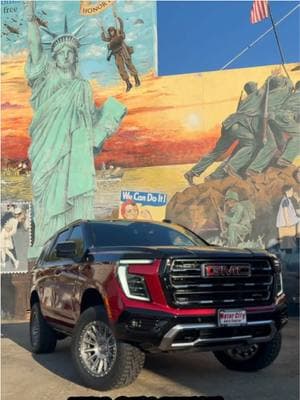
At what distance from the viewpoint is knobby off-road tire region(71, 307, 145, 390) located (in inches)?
211

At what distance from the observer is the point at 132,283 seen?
17.6 ft

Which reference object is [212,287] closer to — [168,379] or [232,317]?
[232,317]

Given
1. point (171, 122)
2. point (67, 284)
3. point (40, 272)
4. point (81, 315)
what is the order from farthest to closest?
point (171, 122), point (40, 272), point (67, 284), point (81, 315)

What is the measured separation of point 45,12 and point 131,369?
569 inches

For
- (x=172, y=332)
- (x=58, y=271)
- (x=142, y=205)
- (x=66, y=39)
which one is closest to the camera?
(x=172, y=332)

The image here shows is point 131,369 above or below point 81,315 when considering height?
below

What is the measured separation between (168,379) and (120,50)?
483 inches

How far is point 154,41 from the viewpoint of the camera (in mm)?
16328

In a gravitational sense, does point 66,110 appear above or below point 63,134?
above

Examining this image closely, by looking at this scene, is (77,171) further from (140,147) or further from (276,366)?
(276,366)

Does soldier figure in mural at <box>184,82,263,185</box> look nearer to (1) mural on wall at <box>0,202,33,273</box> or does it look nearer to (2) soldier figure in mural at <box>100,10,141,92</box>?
(2) soldier figure in mural at <box>100,10,141,92</box>

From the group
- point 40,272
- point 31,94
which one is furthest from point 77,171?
point 40,272

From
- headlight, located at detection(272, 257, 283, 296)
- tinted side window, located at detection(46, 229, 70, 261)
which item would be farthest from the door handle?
headlight, located at detection(272, 257, 283, 296)

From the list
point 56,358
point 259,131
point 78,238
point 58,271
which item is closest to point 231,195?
point 259,131
